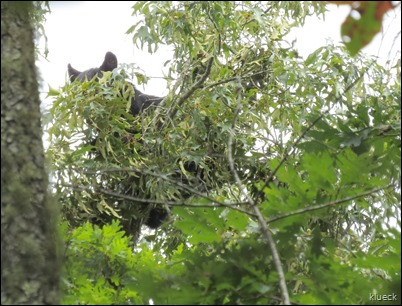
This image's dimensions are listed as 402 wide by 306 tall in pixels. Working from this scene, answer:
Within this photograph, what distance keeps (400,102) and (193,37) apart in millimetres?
2282

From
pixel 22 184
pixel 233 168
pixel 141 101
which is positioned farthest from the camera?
pixel 141 101

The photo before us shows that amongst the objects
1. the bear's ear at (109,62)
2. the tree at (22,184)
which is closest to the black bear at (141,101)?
the bear's ear at (109,62)

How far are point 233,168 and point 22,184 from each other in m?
0.92

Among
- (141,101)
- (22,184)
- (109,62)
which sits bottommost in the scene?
(22,184)

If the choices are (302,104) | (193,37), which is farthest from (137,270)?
(302,104)

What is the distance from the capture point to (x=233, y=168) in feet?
9.77

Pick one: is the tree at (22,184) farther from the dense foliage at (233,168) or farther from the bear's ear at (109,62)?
the bear's ear at (109,62)

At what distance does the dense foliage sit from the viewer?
2.82 meters

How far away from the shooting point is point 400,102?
2.96m

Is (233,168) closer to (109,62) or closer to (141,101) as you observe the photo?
(141,101)

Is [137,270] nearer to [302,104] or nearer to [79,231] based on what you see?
[79,231]

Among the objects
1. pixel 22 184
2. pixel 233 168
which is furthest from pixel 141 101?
pixel 22 184

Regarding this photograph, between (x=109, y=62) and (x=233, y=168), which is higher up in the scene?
(x=109, y=62)

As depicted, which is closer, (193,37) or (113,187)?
(193,37)
